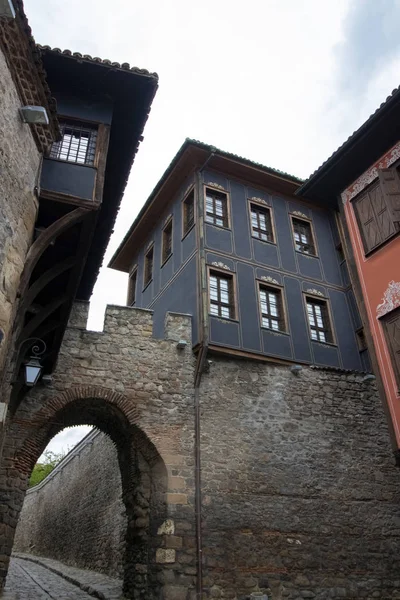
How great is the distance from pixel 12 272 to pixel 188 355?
6372 millimetres

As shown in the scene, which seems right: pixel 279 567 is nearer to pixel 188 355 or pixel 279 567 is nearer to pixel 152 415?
pixel 152 415

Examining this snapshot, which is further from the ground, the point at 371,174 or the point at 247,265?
the point at 371,174

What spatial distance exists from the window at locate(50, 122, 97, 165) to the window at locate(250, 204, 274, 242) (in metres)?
6.33

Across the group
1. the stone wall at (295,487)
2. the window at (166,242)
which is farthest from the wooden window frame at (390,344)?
the window at (166,242)

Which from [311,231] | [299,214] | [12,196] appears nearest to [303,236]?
[311,231]

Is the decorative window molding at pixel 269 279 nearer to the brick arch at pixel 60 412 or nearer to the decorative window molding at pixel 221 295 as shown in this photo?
the decorative window molding at pixel 221 295

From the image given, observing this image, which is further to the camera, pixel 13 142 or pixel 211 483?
pixel 211 483

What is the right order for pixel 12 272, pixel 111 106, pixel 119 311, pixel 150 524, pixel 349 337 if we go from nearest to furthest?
pixel 12 272
pixel 111 106
pixel 150 524
pixel 119 311
pixel 349 337

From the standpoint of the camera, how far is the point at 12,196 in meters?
5.00

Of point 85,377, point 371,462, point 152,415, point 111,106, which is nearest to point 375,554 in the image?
point 371,462

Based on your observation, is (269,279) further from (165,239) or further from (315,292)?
(165,239)

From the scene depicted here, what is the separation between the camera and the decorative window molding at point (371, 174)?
9.95 m

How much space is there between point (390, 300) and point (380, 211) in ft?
6.43

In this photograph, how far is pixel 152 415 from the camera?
9844mm
